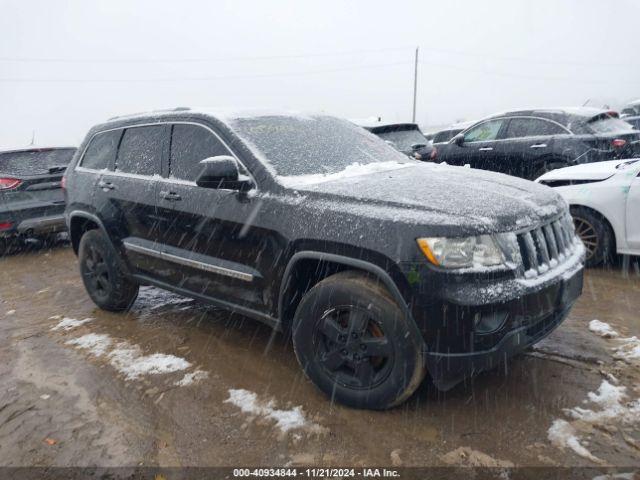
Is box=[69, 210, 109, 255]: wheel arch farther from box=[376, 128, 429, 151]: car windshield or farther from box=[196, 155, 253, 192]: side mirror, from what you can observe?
box=[376, 128, 429, 151]: car windshield

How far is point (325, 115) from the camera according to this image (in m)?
4.46

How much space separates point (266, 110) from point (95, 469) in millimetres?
2736

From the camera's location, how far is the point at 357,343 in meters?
2.76

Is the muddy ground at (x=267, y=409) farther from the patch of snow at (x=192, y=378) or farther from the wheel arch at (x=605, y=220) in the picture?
the wheel arch at (x=605, y=220)

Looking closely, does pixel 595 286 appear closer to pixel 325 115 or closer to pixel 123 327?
pixel 325 115

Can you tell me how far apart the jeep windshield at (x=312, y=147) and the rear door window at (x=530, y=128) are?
15.1ft

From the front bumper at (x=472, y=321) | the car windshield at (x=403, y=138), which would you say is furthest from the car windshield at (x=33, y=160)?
the front bumper at (x=472, y=321)

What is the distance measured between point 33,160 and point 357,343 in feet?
21.9

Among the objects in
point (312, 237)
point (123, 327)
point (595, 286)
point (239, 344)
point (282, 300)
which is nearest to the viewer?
point (312, 237)

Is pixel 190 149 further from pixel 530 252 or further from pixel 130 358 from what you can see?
pixel 530 252

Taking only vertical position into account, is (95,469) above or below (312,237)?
below

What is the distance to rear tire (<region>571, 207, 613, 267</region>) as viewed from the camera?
4.95m

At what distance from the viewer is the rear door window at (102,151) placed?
15.0ft


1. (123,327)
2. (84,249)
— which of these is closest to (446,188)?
(123,327)
